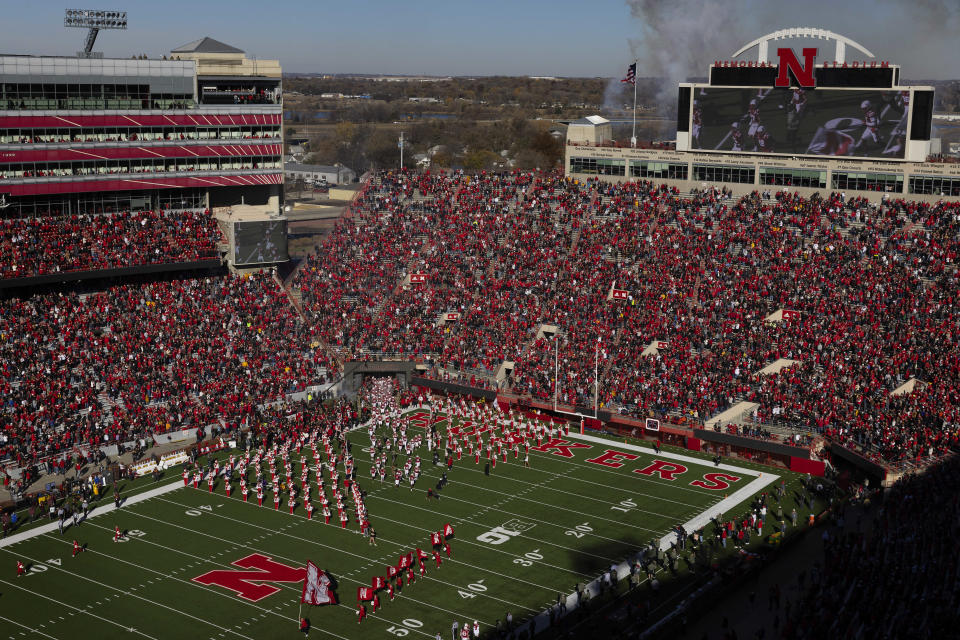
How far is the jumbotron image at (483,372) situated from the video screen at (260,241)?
10 cm

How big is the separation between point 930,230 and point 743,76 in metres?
10.5

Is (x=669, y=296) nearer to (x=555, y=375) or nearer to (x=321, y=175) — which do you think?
(x=555, y=375)

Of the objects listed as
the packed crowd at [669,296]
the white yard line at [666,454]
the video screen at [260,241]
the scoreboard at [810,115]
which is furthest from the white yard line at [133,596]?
the scoreboard at [810,115]

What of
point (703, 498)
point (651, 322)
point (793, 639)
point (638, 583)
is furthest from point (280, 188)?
point (793, 639)

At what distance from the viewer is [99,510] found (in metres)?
29.0

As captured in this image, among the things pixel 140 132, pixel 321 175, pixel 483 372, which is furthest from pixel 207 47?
pixel 321 175

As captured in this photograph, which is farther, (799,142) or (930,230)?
(799,142)

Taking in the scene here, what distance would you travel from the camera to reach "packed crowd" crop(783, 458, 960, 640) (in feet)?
65.4

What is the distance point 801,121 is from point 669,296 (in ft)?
32.8

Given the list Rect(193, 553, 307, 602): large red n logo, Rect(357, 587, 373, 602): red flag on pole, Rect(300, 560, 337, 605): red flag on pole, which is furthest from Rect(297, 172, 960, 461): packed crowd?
Rect(300, 560, 337, 605): red flag on pole

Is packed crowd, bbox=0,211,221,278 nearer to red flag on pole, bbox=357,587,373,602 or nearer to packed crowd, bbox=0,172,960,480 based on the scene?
packed crowd, bbox=0,172,960,480

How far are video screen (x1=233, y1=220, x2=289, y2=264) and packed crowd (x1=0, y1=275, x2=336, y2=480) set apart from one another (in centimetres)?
163

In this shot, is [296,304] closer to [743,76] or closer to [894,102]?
[743,76]

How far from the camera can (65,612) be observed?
2298cm
